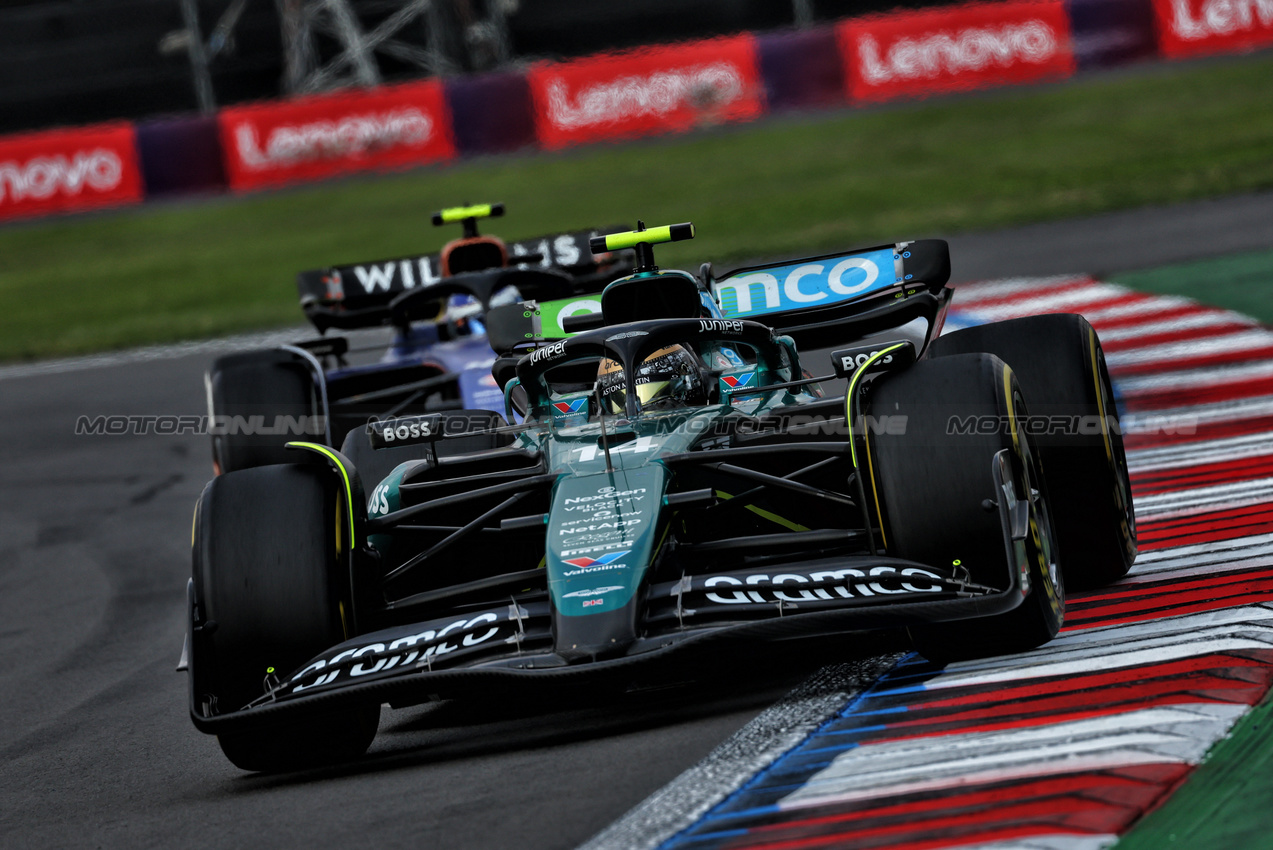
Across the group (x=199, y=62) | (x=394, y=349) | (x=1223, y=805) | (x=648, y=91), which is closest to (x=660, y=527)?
(x=1223, y=805)

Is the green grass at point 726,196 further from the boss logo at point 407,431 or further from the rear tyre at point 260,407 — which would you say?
the boss logo at point 407,431

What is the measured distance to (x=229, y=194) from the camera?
27.4 meters

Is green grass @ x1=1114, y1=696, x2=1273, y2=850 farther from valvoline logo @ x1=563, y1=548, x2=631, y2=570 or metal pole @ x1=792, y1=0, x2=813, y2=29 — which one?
metal pole @ x1=792, y1=0, x2=813, y2=29

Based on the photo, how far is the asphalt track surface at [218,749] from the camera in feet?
15.6

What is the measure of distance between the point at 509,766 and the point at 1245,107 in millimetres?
20660

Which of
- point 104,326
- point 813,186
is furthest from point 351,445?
point 813,186

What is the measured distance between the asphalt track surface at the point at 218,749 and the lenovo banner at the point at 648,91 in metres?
16.4

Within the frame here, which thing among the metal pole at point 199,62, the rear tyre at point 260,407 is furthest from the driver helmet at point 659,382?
the metal pole at point 199,62

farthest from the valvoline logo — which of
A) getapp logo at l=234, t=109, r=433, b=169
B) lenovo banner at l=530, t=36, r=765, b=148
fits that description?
getapp logo at l=234, t=109, r=433, b=169

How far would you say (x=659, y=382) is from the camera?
21.5 ft

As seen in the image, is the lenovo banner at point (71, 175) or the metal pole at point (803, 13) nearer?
the lenovo banner at point (71, 175)

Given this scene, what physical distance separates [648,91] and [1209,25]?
8398 millimetres

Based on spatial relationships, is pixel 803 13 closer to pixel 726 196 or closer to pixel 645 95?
pixel 645 95
